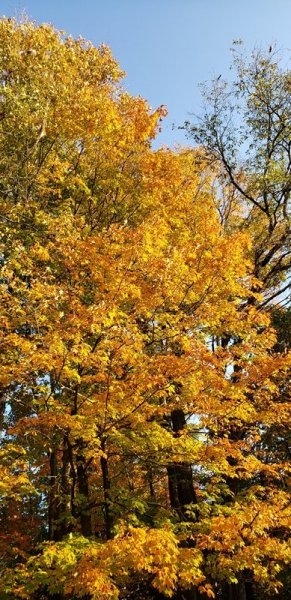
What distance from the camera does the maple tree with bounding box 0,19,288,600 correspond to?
344 inches

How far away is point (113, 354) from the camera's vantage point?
9273 mm

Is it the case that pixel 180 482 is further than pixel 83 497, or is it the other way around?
pixel 180 482

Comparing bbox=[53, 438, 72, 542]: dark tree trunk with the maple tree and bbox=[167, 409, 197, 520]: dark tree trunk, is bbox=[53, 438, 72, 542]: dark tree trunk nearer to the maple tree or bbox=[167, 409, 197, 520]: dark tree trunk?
the maple tree

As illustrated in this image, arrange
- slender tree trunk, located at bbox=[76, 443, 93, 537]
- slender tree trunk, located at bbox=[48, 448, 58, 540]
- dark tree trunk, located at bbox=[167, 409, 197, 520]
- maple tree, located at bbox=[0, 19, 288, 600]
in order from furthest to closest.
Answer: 1. dark tree trunk, located at bbox=[167, 409, 197, 520]
2. slender tree trunk, located at bbox=[76, 443, 93, 537]
3. slender tree trunk, located at bbox=[48, 448, 58, 540]
4. maple tree, located at bbox=[0, 19, 288, 600]

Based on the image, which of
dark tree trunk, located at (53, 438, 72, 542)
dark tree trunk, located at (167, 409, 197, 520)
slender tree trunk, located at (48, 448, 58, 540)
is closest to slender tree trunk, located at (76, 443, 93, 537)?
dark tree trunk, located at (53, 438, 72, 542)

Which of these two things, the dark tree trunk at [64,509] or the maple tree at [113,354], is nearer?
the maple tree at [113,354]

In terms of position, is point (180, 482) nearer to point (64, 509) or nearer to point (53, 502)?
point (64, 509)

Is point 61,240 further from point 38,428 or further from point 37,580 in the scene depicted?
point 37,580

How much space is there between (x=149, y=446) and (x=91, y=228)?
22.7 ft

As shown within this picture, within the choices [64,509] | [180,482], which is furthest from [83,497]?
[180,482]

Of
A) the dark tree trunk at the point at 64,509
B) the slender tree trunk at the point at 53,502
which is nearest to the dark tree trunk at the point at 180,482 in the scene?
the dark tree trunk at the point at 64,509

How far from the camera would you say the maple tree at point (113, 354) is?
28.7ft

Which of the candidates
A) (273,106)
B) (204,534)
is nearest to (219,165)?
(273,106)

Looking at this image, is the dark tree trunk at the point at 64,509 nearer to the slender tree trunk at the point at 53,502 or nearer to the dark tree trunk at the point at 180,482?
the slender tree trunk at the point at 53,502
